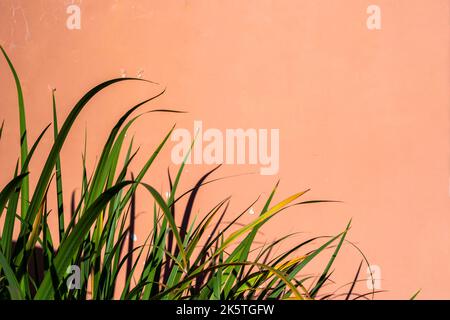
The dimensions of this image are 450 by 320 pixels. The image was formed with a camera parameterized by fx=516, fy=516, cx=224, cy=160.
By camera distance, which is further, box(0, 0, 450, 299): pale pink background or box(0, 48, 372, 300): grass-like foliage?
box(0, 0, 450, 299): pale pink background

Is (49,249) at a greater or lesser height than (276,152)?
lesser

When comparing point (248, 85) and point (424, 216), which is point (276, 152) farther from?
point (424, 216)

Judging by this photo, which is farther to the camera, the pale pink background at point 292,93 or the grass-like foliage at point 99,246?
the pale pink background at point 292,93

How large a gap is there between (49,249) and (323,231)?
92cm

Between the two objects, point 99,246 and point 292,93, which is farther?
point 292,93

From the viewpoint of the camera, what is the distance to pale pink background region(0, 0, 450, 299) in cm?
165

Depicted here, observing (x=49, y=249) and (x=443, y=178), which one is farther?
(x=443, y=178)

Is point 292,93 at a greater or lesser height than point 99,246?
greater

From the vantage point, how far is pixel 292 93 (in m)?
1.66

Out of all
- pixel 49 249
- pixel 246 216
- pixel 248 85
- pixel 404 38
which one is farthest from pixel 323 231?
pixel 49 249

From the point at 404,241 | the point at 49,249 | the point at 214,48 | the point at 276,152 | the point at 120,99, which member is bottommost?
the point at 404,241

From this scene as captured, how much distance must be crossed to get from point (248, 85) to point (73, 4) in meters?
0.62

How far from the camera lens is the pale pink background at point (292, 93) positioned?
1.65 metres

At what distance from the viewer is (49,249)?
101 centimetres
